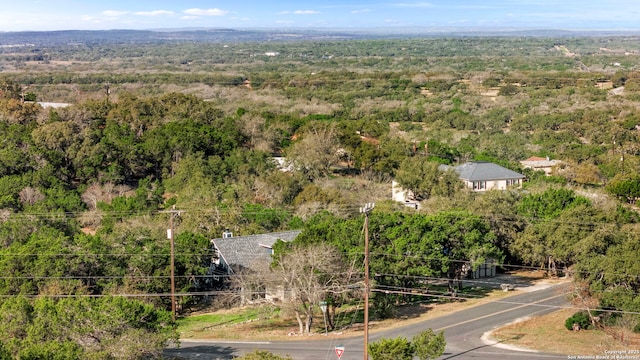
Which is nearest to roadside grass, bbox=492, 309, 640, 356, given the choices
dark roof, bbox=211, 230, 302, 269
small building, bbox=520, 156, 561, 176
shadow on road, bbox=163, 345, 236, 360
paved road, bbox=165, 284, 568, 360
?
paved road, bbox=165, 284, 568, 360

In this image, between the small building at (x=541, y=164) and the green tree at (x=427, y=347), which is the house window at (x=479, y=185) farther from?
the green tree at (x=427, y=347)

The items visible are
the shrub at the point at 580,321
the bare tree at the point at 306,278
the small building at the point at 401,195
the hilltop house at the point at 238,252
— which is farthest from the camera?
the small building at the point at 401,195

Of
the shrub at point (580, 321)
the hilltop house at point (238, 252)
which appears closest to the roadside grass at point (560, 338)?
the shrub at point (580, 321)

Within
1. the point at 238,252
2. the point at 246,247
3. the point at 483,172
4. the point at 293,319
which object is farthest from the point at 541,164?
the point at 293,319

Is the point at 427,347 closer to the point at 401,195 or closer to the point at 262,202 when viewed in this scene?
the point at 262,202

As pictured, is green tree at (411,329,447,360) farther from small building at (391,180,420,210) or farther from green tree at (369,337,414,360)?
small building at (391,180,420,210)
